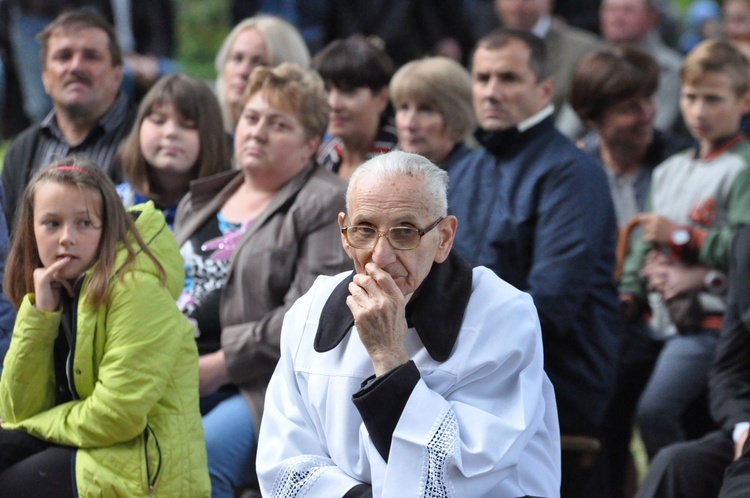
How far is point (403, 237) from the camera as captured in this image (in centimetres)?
354

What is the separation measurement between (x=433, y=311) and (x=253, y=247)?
1.61 meters

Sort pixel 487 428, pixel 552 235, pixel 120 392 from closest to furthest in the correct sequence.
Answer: pixel 487 428
pixel 120 392
pixel 552 235

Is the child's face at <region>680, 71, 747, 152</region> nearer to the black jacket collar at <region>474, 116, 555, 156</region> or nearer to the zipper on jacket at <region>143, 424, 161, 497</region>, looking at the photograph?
the black jacket collar at <region>474, 116, 555, 156</region>

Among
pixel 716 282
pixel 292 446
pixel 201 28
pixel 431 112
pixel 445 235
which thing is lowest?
pixel 201 28

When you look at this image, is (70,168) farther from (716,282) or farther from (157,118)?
(716,282)

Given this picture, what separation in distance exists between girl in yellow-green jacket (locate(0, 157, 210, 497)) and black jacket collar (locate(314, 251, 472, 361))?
0.73 m

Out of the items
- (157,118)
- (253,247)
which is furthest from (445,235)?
(157,118)

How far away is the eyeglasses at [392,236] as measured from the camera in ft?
11.6

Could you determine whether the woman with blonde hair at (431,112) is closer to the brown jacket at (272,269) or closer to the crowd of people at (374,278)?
the crowd of people at (374,278)

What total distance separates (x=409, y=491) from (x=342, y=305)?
64cm

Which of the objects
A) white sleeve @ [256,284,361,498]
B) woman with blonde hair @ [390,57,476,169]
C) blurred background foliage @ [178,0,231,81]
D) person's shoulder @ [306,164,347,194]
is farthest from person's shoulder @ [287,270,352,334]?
blurred background foliage @ [178,0,231,81]

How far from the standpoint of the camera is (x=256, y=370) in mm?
4883

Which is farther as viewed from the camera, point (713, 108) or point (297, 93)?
point (713, 108)

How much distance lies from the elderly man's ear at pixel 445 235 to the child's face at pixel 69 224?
1283 mm
